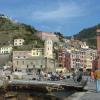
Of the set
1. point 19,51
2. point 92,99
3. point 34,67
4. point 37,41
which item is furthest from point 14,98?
point 37,41

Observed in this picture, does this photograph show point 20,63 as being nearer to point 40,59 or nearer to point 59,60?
point 40,59

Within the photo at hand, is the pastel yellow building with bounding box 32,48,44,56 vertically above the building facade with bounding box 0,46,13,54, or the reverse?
the building facade with bounding box 0,46,13,54

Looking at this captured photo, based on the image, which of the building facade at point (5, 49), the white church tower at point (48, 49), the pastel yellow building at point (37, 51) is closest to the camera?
the white church tower at point (48, 49)

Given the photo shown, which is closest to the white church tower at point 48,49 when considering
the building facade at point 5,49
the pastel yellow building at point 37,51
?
the pastel yellow building at point 37,51

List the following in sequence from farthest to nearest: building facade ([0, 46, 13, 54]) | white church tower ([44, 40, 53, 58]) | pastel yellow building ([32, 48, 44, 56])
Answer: building facade ([0, 46, 13, 54]), pastel yellow building ([32, 48, 44, 56]), white church tower ([44, 40, 53, 58])

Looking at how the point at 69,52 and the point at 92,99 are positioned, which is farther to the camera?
the point at 69,52

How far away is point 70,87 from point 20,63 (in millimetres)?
123442

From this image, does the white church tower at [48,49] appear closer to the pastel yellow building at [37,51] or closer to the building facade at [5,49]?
the pastel yellow building at [37,51]

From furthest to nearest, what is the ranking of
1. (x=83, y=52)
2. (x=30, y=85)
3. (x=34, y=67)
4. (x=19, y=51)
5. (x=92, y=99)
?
(x=83, y=52) → (x=19, y=51) → (x=34, y=67) → (x=30, y=85) → (x=92, y=99)

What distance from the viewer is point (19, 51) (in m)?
171

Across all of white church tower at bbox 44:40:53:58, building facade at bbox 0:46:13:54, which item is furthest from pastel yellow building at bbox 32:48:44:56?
building facade at bbox 0:46:13:54

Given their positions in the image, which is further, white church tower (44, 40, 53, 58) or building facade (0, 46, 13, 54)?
building facade (0, 46, 13, 54)

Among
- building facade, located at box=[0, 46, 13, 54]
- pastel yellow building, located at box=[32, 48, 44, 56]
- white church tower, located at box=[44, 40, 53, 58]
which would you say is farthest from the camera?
building facade, located at box=[0, 46, 13, 54]

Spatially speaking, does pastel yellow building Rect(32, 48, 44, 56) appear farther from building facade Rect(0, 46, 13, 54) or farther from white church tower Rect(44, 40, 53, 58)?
building facade Rect(0, 46, 13, 54)
